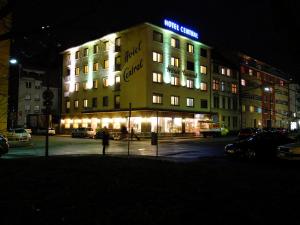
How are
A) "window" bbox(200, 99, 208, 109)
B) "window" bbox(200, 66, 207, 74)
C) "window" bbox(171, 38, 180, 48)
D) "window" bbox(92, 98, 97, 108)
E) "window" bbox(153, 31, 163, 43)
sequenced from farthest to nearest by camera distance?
1. "window" bbox(200, 66, 207, 74)
2. "window" bbox(200, 99, 208, 109)
3. "window" bbox(92, 98, 97, 108)
4. "window" bbox(171, 38, 180, 48)
5. "window" bbox(153, 31, 163, 43)

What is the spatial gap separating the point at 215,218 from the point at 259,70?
262 feet

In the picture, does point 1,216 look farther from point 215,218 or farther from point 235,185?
point 235,185

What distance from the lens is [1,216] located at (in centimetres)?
532

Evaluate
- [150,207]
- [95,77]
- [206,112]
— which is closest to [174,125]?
[206,112]

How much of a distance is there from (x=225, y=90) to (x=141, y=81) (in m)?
23.3

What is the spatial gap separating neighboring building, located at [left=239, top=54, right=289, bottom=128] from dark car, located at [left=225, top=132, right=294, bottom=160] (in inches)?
1989

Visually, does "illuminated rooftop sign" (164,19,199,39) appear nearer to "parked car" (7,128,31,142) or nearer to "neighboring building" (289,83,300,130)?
"parked car" (7,128,31,142)

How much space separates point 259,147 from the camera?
56.0 feet

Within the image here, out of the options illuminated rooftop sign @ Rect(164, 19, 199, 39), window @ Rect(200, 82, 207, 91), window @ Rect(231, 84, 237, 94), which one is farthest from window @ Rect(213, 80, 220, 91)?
illuminated rooftop sign @ Rect(164, 19, 199, 39)

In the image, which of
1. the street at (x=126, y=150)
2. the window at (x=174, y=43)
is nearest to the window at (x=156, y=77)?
the window at (x=174, y=43)

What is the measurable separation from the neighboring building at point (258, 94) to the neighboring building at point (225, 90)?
7.81ft

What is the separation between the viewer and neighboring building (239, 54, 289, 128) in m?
72.8

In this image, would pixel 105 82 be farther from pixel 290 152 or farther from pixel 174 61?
pixel 290 152

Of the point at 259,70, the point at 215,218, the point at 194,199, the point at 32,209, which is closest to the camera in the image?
the point at 215,218
